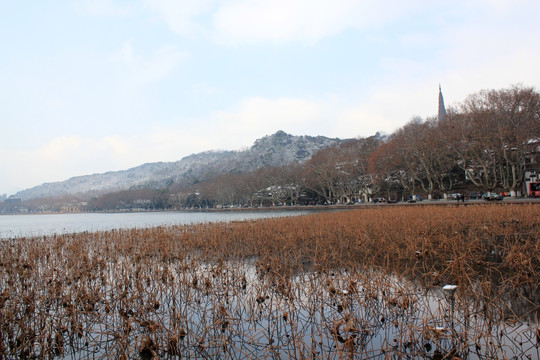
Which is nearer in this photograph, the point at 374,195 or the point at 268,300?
the point at 268,300

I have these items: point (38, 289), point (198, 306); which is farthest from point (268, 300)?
point (38, 289)

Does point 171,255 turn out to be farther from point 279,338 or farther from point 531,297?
point 531,297

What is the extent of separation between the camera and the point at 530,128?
32375 millimetres

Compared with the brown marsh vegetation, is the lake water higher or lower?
lower

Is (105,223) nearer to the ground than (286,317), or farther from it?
nearer to the ground

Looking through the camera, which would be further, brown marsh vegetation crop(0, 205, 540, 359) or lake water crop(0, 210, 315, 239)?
lake water crop(0, 210, 315, 239)

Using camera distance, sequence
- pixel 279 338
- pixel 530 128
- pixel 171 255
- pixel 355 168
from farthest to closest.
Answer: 1. pixel 355 168
2. pixel 530 128
3. pixel 171 255
4. pixel 279 338

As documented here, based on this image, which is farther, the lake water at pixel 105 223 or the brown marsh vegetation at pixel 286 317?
the lake water at pixel 105 223

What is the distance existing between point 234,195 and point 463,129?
65209 mm

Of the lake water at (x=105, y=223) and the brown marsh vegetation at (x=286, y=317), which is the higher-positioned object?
the brown marsh vegetation at (x=286, y=317)

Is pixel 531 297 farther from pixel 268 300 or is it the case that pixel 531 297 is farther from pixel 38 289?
pixel 38 289

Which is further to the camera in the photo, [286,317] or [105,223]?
[105,223]

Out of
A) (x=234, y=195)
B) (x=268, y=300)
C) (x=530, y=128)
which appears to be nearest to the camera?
(x=268, y=300)

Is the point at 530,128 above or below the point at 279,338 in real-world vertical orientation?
above
